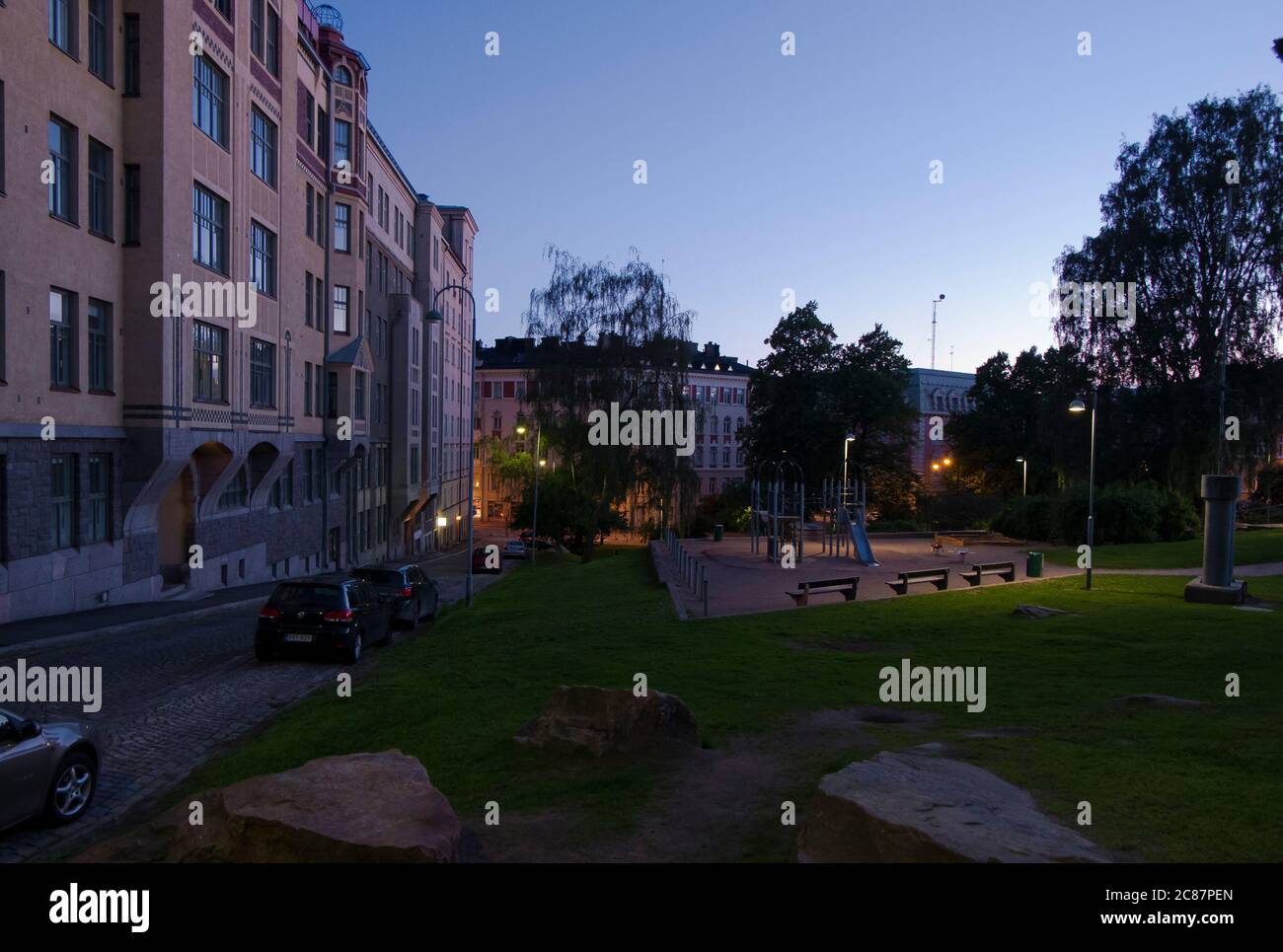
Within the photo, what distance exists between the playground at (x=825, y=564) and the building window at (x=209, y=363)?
1446 centimetres

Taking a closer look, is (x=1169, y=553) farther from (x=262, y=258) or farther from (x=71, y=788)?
(x=71, y=788)

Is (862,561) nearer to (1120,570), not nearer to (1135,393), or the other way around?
(1120,570)

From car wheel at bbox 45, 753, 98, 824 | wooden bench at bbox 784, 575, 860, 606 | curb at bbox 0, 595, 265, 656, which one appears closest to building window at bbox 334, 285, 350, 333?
curb at bbox 0, 595, 265, 656

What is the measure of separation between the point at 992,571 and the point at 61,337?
2533cm

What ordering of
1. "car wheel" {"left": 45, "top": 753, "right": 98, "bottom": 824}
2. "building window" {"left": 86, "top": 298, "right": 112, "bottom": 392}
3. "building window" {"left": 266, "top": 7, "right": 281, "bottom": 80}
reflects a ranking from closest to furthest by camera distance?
1. "car wheel" {"left": 45, "top": 753, "right": 98, "bottom": 824}
2. "building window" {"left": 86, "top": 298, "right": 112, "bottom": 392}
3. "building window" {"left": 266, "top": 7, "right": 281, "bottom": 80}

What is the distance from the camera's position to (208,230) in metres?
28.0

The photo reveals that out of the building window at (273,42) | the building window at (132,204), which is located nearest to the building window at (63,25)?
the building window at (132,204)

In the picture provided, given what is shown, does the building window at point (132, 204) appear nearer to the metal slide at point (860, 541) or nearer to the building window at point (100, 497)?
the building window at point (100, 497)

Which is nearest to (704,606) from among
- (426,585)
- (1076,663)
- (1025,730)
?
(426,585)

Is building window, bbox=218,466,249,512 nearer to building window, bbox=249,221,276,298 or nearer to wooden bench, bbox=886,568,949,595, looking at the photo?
building window, bbox=249,221,276,298

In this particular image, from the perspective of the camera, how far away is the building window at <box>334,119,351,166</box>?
43094 mm

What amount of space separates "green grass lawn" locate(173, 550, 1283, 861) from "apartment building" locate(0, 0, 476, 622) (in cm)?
865

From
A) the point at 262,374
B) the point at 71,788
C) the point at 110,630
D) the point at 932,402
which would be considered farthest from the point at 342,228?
the point at 932,402
